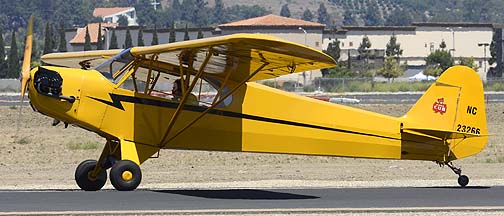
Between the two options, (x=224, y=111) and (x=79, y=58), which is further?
(x=79, y=58)

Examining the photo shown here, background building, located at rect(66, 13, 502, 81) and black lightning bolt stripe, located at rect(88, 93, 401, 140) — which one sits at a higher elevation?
black lightning bolt stripe, located at rect(88, 93, 401, 140)

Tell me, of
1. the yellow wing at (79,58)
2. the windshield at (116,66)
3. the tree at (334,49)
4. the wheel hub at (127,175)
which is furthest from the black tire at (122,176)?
the tree at (334,49)

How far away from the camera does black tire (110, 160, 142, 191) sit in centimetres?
1652

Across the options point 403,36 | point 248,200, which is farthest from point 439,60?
point 248,200

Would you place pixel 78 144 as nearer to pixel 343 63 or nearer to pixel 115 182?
pixel 115 182

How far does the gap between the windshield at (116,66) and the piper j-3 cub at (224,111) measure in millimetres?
15

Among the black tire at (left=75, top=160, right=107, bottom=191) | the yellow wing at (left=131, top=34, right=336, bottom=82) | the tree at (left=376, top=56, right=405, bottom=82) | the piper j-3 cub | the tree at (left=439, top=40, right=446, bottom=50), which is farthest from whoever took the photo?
the tree at (left=439, top=40, right=446, bottom=50)

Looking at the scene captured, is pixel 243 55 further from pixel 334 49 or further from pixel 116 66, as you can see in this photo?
pixel 334 49

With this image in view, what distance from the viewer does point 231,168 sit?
27.5m

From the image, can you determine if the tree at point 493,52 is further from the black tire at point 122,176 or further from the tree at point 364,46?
the black tire at point 122,176

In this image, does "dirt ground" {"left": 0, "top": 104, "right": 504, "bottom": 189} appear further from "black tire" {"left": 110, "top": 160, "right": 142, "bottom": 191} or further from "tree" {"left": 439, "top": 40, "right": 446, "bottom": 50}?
"tree" {"left": 439, "top": 40, "right": 446, "bottom": 50}

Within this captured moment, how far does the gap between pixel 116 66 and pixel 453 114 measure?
538 centimetres

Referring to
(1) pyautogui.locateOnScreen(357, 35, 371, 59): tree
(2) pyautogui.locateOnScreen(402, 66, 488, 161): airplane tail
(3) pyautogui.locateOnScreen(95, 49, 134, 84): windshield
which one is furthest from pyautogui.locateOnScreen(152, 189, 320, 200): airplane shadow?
(1) pyautogui.locateOnScreen(357, 35, 371, 59): tree

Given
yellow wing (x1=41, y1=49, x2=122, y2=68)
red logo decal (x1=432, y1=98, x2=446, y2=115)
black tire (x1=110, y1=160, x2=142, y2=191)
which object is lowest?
black tire (x1=110, y1=160, x2=142, y2=191)
